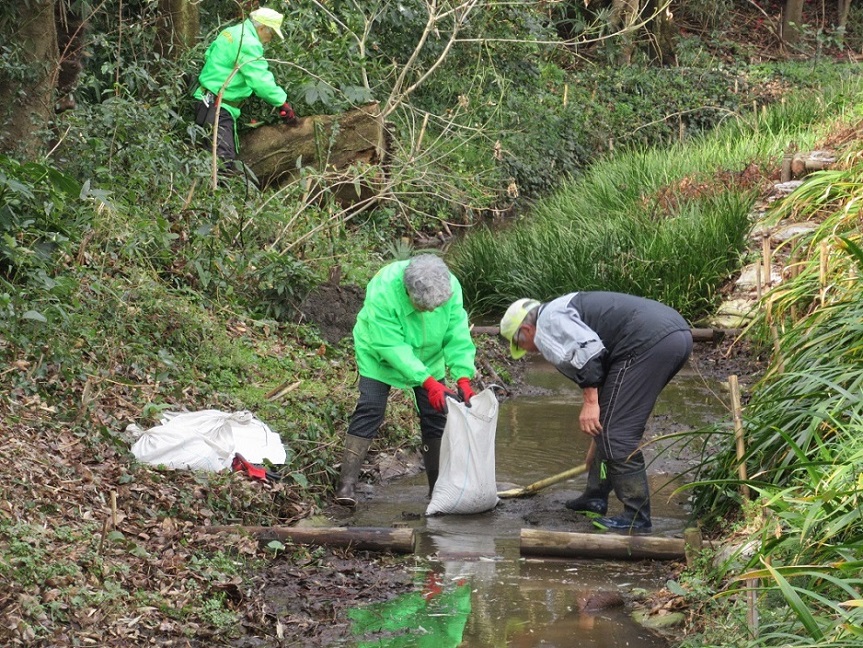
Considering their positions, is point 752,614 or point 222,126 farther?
point 222,126

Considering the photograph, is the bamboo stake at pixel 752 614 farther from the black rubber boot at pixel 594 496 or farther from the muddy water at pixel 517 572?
the black rubber boot at pixel 594 496

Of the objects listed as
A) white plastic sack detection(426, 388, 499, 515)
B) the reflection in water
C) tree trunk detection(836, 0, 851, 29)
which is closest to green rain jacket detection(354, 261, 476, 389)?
white plastic sack detection(426, 388, 499, 515)

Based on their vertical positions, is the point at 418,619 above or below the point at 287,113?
below

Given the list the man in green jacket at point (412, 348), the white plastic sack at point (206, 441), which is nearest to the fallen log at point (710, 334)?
the man in green jacket at point (412, 348)

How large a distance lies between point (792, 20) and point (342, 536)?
26421 mm

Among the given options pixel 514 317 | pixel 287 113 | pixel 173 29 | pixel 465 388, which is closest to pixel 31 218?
pixel 465 388

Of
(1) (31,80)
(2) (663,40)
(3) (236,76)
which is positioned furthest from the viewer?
(2) (663,40)

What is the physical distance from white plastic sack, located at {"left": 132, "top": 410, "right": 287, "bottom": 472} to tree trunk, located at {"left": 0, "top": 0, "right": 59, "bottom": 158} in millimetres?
4106

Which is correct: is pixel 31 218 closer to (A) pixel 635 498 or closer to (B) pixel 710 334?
(A) pixel 635 498

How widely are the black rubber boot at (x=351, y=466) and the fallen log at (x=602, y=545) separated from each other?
4.99 ft

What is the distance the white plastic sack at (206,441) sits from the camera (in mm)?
7070

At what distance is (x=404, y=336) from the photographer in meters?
7.30

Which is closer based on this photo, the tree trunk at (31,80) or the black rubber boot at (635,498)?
the black rubber boot at (635,498)

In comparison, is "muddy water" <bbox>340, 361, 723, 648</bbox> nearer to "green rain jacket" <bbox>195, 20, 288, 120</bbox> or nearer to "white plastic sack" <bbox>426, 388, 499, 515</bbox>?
"white plastic sack" <bbox>426, 388, 499, 515</bbox>
